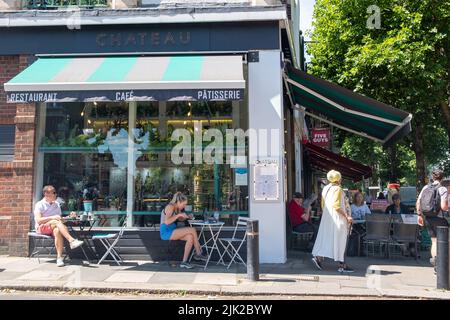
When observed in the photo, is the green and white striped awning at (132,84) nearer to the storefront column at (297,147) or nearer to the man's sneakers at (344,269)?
the man's sneakers at (344,269)

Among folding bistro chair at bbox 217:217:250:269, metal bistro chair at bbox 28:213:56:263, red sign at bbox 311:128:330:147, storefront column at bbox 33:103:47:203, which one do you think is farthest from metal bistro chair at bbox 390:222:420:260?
red sign at bbox 311:128:330:147

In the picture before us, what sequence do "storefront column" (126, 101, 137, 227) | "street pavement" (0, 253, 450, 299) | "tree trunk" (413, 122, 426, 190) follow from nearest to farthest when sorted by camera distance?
"street pavement" (0, 253, 450, 299), "storefront column" (126, 101, 137, 227), "tree trunk" (413, 122, 426, 190)

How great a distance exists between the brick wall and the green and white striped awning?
116cm

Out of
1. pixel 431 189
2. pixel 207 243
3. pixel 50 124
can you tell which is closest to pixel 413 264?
pixel 431 189

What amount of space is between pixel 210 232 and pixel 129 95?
2965 millimetres

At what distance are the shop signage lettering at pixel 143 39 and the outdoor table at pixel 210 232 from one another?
3.57 metres

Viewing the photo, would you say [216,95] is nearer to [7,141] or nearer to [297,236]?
[297,236]

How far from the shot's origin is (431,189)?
813 cm

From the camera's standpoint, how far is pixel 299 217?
1045cm

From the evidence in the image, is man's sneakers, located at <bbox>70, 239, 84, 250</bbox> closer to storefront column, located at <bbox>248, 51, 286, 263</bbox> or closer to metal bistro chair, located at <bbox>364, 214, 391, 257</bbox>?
storefront column, located at <bbox>248, 51, 286, 263</bbox>

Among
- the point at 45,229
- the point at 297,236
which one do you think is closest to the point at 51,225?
the point at 45,229

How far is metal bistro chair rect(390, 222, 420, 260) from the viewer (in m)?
9.30

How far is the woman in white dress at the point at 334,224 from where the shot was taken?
7836 mm

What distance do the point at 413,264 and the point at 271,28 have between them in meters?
5.34
